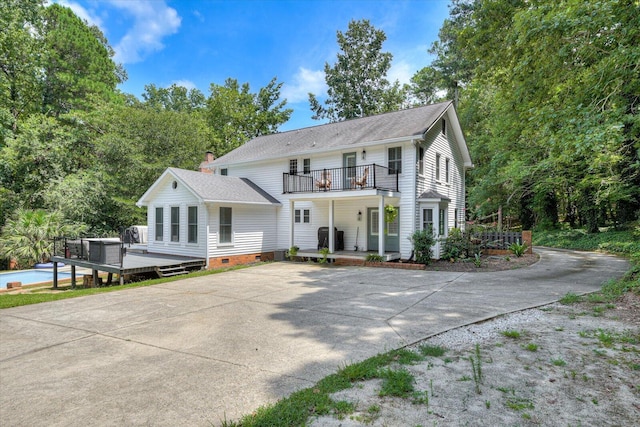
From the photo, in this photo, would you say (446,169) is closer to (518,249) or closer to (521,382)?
(518,249)

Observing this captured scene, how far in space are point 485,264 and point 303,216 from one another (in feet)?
26.6

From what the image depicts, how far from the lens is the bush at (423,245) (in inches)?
498

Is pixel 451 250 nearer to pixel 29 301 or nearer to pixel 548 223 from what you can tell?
pixel 29 301

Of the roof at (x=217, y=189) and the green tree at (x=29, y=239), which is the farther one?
the green tree at (x=29, y=239)

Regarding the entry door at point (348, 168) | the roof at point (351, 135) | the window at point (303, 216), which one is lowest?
the window at point (303, 216)

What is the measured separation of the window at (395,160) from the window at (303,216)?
4.53m

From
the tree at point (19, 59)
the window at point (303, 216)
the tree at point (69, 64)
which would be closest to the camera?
the window at point (303, 216)

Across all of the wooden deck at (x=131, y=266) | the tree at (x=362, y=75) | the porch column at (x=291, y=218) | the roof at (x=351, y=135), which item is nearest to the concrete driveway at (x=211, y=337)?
the wooden deck at (x=131, y=266)

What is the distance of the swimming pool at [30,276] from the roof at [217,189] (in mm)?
4617

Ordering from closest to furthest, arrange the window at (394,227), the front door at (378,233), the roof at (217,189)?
1. the roof at (217,189)
2. the window at (394,227)
3. the front door at (378,233)

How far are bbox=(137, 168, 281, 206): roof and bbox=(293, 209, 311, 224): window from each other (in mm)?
991

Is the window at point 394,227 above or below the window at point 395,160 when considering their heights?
below

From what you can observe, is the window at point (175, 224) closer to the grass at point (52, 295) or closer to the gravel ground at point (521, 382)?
the grass at point (52, 295)

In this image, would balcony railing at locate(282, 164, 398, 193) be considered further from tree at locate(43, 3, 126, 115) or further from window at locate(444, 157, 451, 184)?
tree at locate(43, 3, 126, 115)
